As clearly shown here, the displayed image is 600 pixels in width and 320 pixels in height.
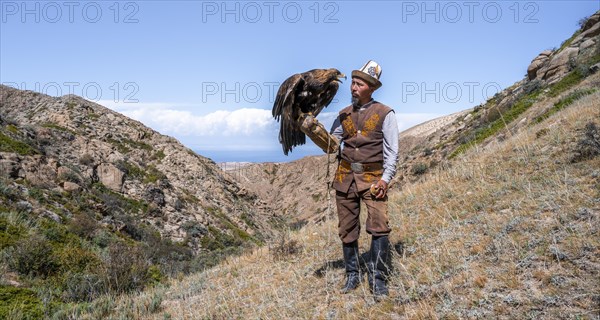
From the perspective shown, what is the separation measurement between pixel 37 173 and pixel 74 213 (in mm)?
3485

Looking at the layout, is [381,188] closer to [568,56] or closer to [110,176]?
[568,56]

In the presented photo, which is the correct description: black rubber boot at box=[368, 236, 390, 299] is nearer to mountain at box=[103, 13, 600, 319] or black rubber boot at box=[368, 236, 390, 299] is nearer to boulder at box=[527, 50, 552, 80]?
mountain at box=[103, 13, 600, 319]

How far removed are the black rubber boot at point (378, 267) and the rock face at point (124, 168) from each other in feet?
52.2

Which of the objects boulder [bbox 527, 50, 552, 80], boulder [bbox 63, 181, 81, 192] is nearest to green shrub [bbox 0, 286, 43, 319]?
boulder [bbox 63, 181, 81, 192]

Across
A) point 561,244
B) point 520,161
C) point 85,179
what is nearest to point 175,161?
point 85,179

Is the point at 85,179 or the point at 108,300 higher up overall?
the point at 85,179

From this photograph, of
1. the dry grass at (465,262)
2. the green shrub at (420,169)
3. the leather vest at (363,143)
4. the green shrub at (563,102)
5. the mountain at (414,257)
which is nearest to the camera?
the dry grass at (465,262)

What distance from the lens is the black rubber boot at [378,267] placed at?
4270 mm

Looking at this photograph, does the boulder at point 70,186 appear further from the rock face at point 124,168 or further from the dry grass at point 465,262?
the dry grass at point 465,262

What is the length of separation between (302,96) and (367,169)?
113 centimetres

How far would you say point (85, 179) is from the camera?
22656 millimetres

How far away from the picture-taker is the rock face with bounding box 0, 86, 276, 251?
65.4 ft

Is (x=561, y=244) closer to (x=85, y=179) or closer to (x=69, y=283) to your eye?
(x=69, y=283)

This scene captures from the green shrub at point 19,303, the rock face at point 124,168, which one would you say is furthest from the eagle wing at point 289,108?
the rock face at point 124,168
